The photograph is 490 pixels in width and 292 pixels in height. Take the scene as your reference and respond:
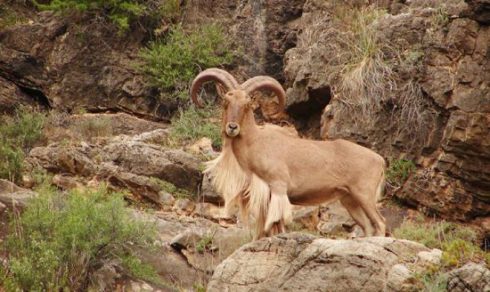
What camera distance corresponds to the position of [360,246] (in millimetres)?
10031

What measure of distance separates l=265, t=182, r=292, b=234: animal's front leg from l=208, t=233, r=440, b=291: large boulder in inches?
47.8

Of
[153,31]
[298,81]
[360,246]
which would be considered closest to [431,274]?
[360,246]

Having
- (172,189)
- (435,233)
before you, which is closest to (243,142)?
(435,233)

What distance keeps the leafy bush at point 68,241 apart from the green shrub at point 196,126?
5.42 m

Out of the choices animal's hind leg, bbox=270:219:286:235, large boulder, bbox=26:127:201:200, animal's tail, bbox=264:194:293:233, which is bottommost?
large boulder, bbox=26:127:201:200

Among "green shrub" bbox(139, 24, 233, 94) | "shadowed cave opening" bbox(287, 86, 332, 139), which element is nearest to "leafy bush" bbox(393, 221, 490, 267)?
"shadowed cave opening" bbox(287, 86, 332, 139)

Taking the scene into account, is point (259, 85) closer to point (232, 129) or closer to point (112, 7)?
point (232, 129)

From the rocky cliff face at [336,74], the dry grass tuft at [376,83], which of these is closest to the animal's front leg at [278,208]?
the rocky cliff face at [336,74]

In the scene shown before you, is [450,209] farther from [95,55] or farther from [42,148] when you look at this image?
[95,55]

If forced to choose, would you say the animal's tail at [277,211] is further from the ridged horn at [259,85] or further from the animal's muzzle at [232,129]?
the ridged horn at [259,85]

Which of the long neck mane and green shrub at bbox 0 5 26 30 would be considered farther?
green shrub at bbox 0 5 26 30

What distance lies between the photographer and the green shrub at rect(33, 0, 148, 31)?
66.1ft

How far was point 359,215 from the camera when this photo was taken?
13.4 metres

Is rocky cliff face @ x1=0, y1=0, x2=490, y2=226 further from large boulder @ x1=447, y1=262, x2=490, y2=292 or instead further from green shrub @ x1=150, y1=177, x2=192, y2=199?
large boulder @ x1=447, y1=262, x2=490, y2=292
